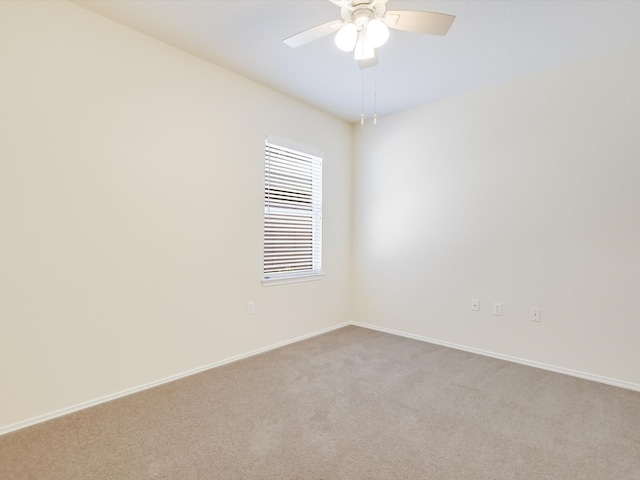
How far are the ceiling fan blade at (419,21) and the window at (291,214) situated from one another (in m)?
1.84

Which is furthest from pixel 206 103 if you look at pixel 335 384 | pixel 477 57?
pixel 335 384

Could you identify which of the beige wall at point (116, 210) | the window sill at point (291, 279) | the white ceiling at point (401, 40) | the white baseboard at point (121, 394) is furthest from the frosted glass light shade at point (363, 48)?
the white baseboard at point (121, 394)

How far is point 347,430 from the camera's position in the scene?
1.95m

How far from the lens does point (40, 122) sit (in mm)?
2037

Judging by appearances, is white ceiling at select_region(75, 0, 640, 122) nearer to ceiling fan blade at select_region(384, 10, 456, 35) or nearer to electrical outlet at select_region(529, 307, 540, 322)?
ceiling fan blade at select_region(384, 10, 456, 35)

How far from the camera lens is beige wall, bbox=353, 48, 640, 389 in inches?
102

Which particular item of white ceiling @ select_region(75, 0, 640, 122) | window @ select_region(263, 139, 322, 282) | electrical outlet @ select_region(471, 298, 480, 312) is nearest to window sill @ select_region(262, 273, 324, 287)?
window @ select_region(263, 139, 322, 282)

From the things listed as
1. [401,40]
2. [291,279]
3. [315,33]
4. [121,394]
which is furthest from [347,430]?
[401,40]

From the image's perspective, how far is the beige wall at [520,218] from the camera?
2596mm

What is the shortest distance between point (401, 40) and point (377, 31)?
0.92 meters

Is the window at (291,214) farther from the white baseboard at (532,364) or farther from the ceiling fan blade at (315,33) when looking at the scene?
the ceiling fan blade at (315,33)

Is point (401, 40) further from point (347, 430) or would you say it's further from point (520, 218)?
point (347, 430)

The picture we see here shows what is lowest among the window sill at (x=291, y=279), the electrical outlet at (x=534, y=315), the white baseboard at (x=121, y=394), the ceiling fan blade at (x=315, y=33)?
the white baseboard at (x=121, y=394)

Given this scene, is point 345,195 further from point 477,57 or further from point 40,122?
point 40,122
